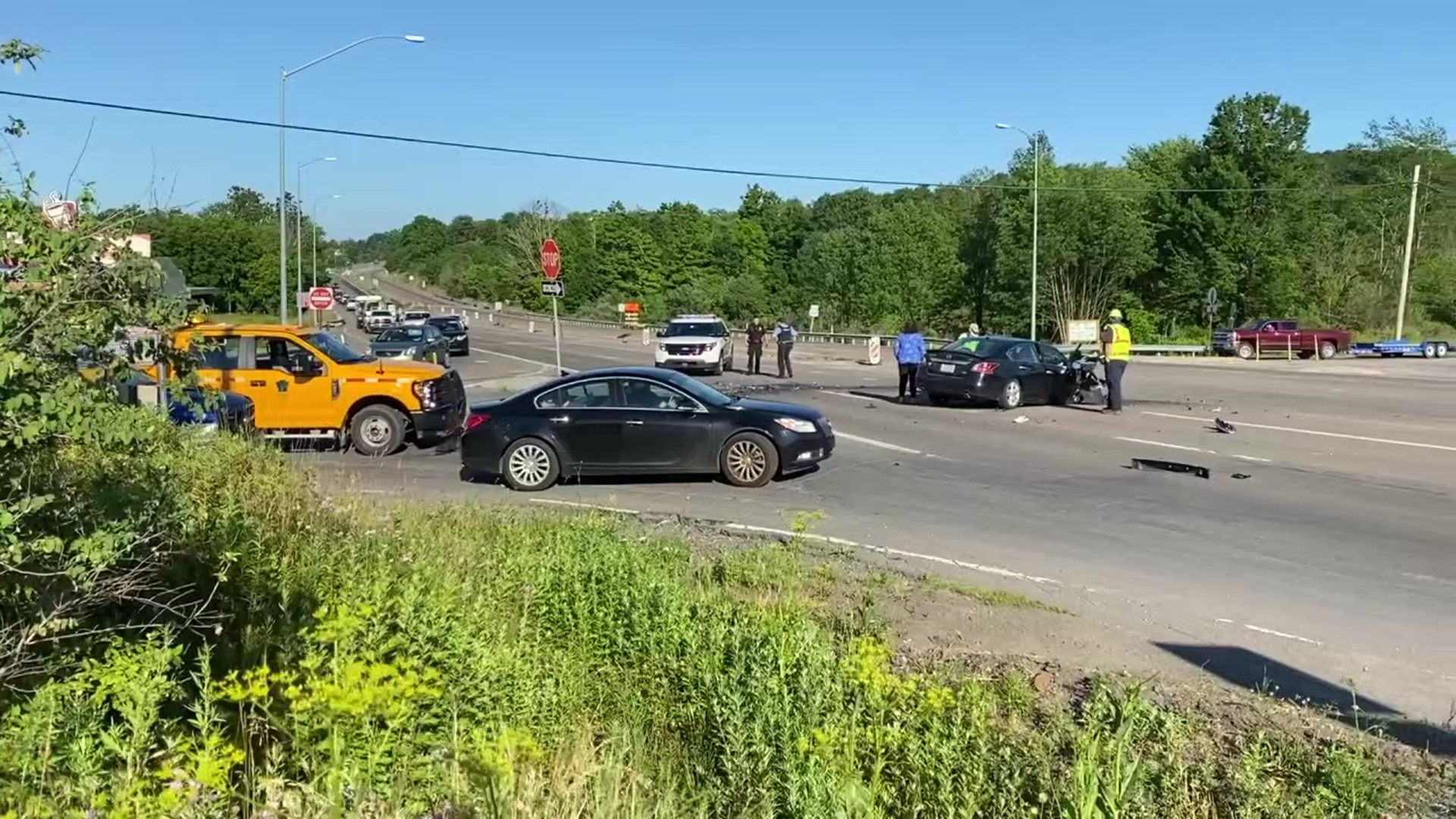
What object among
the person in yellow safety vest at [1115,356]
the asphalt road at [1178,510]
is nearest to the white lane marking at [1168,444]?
the asphalt road at [1178,510]

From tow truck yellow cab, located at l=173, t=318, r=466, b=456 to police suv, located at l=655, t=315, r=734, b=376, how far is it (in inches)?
739

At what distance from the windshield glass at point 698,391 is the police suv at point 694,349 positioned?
825 inches

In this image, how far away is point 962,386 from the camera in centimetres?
2277

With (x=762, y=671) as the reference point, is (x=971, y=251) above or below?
above

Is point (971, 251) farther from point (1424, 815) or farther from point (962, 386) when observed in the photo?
point (1424, 815)

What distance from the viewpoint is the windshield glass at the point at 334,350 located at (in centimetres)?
1650

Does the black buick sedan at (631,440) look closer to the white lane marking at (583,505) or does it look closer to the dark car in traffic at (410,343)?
the white lane marking at (583,505)

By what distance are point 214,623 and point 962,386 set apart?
18.4 meters

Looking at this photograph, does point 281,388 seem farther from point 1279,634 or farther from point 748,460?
point 1279,634

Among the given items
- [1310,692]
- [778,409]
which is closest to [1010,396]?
[778,409]

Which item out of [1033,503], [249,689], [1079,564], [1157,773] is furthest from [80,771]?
[1033,503]

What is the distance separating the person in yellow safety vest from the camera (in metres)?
21.2

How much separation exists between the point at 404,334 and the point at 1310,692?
4054 centimetres

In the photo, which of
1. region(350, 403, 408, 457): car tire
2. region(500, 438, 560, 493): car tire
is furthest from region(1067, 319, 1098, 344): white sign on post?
region(500, 438, 560, 493): car tire
